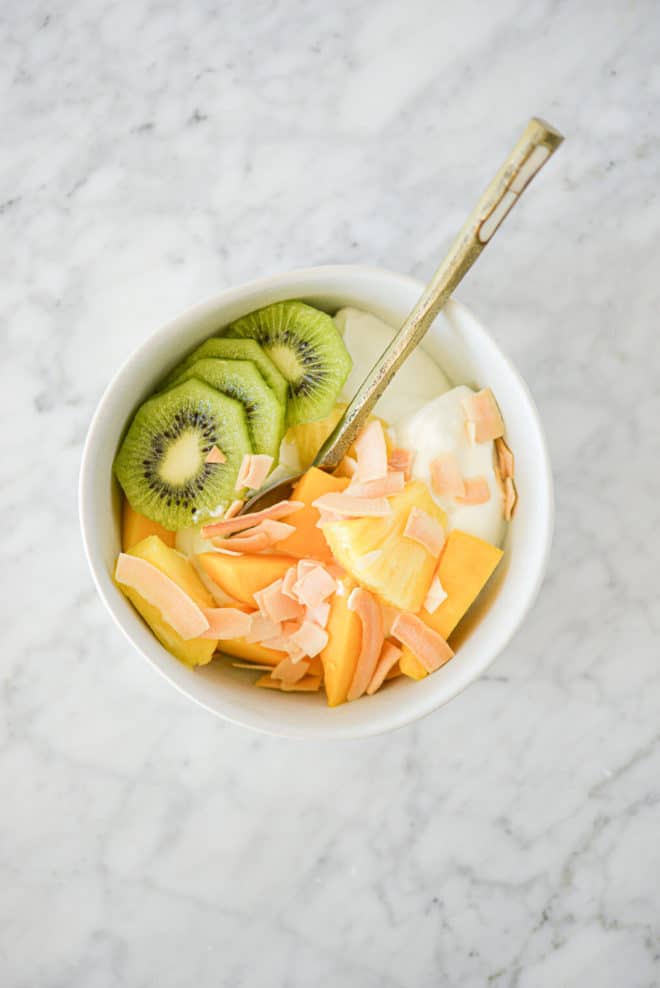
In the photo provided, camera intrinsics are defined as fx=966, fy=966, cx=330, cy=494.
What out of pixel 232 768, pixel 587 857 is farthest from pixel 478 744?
pixel 232 768

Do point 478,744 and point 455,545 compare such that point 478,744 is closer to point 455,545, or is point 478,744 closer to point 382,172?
point 455,545

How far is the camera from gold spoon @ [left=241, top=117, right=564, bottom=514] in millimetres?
894

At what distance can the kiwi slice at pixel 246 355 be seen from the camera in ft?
3.71

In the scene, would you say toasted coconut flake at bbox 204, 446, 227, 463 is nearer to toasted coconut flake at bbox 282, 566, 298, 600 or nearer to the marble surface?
toasted coconut flake at bbox 282, 566, 298, 600

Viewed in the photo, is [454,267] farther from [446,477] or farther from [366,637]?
[366,637]

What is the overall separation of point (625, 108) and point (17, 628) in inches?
43.5

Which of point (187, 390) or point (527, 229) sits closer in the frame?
point (187, 390)

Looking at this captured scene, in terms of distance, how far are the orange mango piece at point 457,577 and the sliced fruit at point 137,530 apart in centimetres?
32

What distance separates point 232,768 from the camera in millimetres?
1328

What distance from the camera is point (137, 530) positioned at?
3.83 ft

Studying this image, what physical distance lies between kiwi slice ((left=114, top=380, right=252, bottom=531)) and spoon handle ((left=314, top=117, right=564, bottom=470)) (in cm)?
12

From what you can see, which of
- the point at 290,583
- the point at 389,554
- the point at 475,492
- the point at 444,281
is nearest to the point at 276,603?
the point at 290,583

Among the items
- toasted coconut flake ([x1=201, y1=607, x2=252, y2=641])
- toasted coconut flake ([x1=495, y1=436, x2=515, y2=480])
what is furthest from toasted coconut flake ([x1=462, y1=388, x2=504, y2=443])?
toasted coconut flake ([x1=201, y1=607, x2=252, y2=641])

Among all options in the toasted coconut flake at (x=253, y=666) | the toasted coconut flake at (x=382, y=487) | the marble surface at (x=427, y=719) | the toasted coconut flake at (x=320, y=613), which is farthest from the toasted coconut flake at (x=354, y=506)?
the marble surface at (x=427, y=719)
